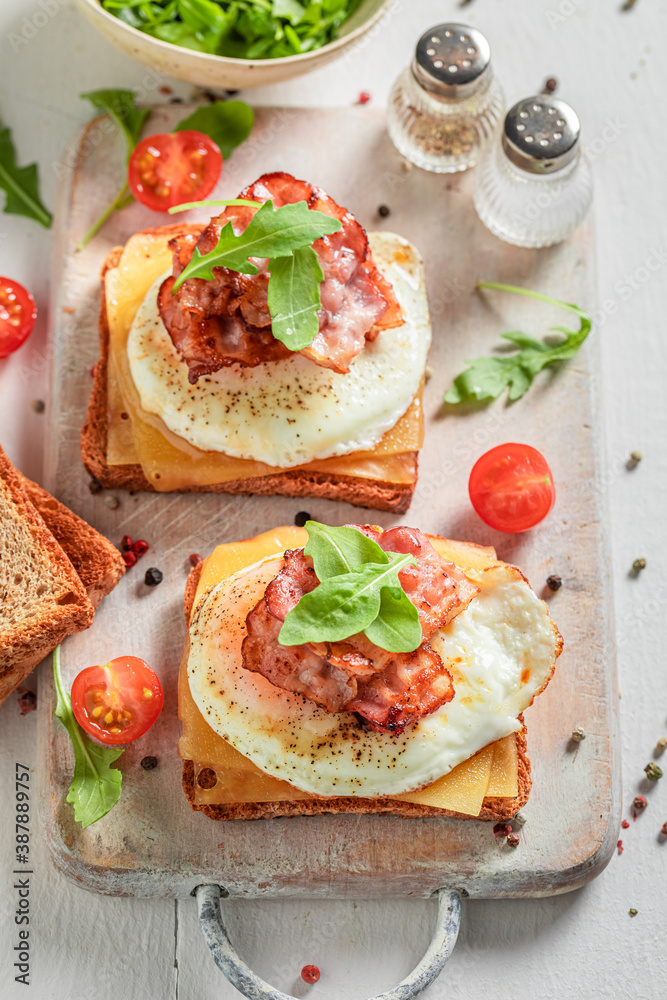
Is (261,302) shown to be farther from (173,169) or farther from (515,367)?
(515,367)

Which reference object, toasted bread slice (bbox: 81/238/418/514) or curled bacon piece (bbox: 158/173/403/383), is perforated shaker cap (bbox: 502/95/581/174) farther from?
toasted bread slice (bbox: 81/238/418/514)

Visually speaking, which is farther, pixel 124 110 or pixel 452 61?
pixel 124 110

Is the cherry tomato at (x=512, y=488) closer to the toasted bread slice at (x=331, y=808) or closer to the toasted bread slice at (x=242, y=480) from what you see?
the toasted bread slice at (x=242, y=480)

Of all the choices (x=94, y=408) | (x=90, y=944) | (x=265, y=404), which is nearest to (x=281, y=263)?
(x=265, y=404)

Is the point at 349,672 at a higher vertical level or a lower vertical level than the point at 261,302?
lower

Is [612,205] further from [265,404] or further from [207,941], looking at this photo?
[207,941]

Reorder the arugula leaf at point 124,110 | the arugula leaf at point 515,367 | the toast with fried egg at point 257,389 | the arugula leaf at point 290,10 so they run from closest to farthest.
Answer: the toast with fried egg at point 257,389 < the arugula leaf at point 290,10 < the arugula leaf at point 515,367 < the arugula leaf at point 124,110

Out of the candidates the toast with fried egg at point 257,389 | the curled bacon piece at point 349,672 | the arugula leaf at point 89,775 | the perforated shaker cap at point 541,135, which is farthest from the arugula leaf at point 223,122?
the arugula leaf at point 89,775

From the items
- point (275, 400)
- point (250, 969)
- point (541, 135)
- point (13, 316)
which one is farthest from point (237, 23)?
point (250, 969)
